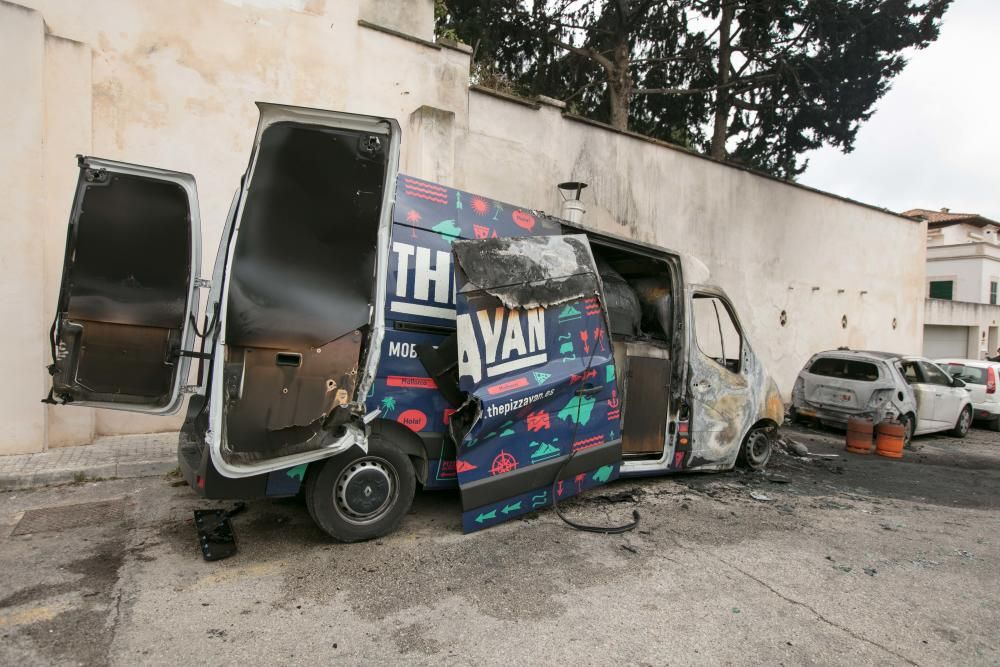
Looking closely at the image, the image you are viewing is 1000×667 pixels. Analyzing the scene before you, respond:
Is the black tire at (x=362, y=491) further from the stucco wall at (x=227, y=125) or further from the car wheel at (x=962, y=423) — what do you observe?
the car wheel at (x=962, y=423)

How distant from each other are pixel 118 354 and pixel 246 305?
1.73 metres

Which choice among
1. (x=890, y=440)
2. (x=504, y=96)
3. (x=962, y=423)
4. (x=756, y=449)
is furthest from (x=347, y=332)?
(x=962, y=423)

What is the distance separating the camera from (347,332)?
3961 mm

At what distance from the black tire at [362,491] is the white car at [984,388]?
11767mm

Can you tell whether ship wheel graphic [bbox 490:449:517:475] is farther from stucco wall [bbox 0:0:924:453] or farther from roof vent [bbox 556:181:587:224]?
stucco wall [bbox 0:0:924:453]

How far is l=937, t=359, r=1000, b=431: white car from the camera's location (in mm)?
11266

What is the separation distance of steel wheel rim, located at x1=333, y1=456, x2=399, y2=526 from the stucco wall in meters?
4.13

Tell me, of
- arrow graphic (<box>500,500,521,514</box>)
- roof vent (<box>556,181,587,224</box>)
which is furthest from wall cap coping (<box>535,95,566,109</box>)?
arrow graphic (<box>500,500,521,514</box>)

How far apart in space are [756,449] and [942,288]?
29.7 meters

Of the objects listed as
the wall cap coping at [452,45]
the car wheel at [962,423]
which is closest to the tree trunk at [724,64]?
the wall cap coping at [452,45]

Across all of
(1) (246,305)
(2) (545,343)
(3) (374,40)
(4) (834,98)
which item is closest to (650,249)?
(2) (545,343)

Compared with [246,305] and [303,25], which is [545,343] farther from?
[303,25]

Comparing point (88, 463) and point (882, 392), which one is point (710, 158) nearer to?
point (882, 392)

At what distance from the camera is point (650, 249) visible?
5.53m
